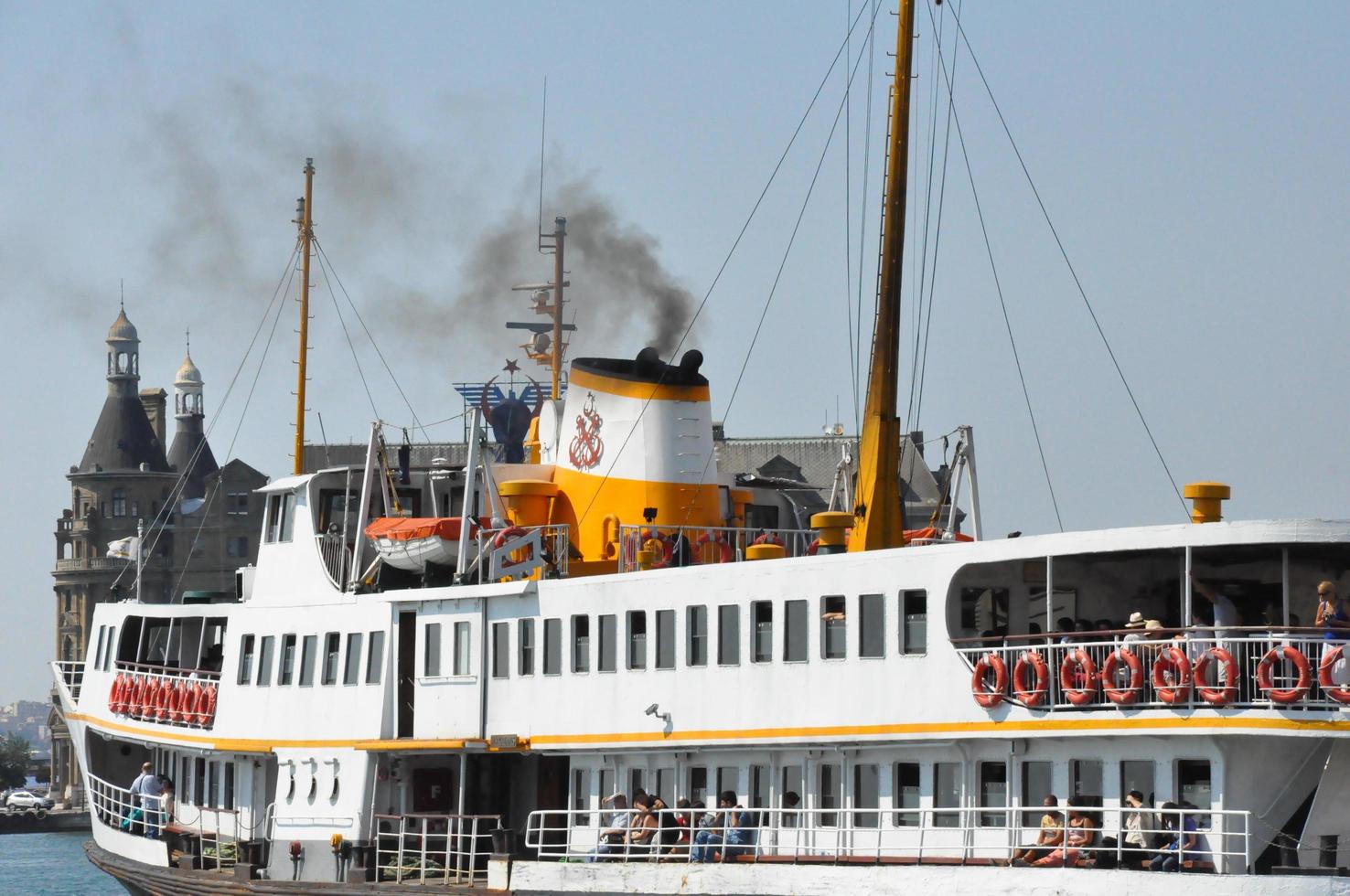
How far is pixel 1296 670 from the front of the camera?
22.6 metres

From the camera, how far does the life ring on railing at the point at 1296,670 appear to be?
872 inches

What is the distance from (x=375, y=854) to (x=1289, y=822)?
14.2m

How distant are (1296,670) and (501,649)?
12.5 meters

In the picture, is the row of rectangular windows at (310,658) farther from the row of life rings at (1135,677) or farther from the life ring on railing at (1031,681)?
the life ring on railing at (1031,681)

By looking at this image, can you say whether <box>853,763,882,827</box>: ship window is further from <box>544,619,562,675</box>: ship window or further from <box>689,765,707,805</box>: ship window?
<box>544,619,562,675</box>: ship window

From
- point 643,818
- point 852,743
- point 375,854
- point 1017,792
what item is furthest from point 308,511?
point 1017,792

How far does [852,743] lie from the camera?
2647 cm

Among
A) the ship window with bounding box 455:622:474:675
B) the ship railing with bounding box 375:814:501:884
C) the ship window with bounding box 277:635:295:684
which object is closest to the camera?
the ship railing with bounding box 375:814:501:884

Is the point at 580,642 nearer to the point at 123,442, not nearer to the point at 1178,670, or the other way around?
the point at 1178,670

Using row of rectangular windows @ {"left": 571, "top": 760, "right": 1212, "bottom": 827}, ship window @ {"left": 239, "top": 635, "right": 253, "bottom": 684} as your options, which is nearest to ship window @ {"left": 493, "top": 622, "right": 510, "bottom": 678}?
row of rectangular windows @ {"left": 571, "top": 760, "right": 1212, "bottom": 827}

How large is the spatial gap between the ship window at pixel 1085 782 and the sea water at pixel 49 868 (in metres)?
40.4

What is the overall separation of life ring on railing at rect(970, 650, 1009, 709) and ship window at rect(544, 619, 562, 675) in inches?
286

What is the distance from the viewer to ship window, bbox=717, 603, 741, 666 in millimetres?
27938

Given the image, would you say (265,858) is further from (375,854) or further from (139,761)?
(139,761)
